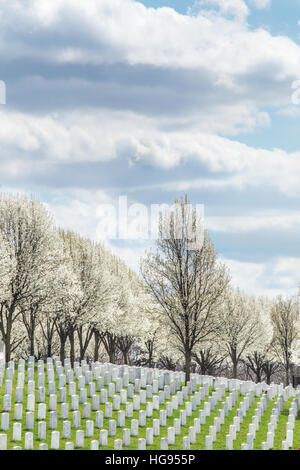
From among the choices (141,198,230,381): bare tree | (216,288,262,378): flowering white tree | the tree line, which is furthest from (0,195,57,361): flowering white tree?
(216,288,262,378): flowering white tree

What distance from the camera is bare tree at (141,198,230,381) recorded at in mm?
27688

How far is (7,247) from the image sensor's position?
114 ft

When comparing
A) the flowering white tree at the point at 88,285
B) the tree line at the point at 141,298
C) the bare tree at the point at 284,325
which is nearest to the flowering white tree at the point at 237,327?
the tree line at the point at 141,298

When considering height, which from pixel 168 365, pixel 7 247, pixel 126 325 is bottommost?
pixel 168 365

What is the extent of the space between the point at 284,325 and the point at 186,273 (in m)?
32.5

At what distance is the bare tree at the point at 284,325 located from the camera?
5662 cm

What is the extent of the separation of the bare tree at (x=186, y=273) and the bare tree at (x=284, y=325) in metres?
30.4

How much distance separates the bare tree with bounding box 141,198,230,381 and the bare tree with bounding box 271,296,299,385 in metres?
30.4

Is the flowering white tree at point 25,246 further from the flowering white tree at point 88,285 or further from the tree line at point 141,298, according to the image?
the flowering white tree at point 88,285

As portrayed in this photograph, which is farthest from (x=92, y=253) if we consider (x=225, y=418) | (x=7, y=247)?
(x=225, y=418)

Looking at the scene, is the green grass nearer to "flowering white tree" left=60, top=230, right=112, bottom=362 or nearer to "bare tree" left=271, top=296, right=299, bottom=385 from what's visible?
"flowering white tree" left=60, top=230, right=112, bottom=362
